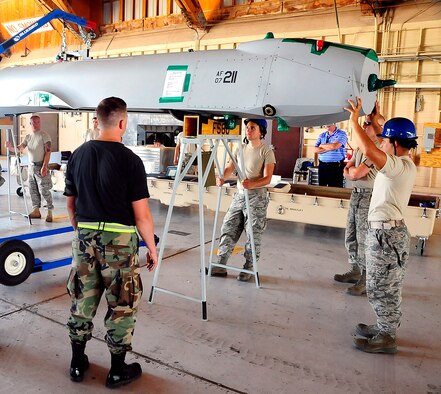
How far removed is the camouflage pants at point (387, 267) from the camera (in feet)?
9.39

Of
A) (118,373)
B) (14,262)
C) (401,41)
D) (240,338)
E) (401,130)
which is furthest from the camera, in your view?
(401,41)

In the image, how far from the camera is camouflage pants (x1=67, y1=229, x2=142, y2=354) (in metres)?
2.34

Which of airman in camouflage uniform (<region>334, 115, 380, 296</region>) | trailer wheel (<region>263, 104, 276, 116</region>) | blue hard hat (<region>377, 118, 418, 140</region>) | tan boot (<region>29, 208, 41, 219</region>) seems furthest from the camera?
tan boot (<region>29, 208, 41, 219</region>)

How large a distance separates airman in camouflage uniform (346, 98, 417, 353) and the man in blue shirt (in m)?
3.58

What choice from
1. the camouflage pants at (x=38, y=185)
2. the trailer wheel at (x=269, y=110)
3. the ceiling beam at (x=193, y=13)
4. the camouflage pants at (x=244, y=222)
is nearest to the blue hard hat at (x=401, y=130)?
the trailer wheel at (x=269, y=110)

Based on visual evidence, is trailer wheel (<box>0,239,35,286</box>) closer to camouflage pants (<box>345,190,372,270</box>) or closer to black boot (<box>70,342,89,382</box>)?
black boot (<box>70,342,89,382</box>)

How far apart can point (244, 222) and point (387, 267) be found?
70.1 inches

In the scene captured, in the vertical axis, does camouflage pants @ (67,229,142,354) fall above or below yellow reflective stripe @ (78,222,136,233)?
below

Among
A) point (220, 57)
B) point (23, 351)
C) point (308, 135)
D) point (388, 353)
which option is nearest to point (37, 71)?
point (220, 57)

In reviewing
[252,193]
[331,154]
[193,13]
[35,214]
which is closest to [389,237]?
[252,193]

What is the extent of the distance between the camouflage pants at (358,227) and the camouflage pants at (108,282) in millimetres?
2526

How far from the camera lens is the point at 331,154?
6.67m

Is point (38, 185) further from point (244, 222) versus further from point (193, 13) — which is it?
point (193, 13)

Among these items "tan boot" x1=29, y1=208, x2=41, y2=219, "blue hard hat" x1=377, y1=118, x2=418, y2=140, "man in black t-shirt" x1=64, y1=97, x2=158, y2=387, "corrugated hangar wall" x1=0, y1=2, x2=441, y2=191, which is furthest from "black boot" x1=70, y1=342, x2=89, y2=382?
"corrugated hangar wall" x1=0, y1=2, x2=441, y2=191
